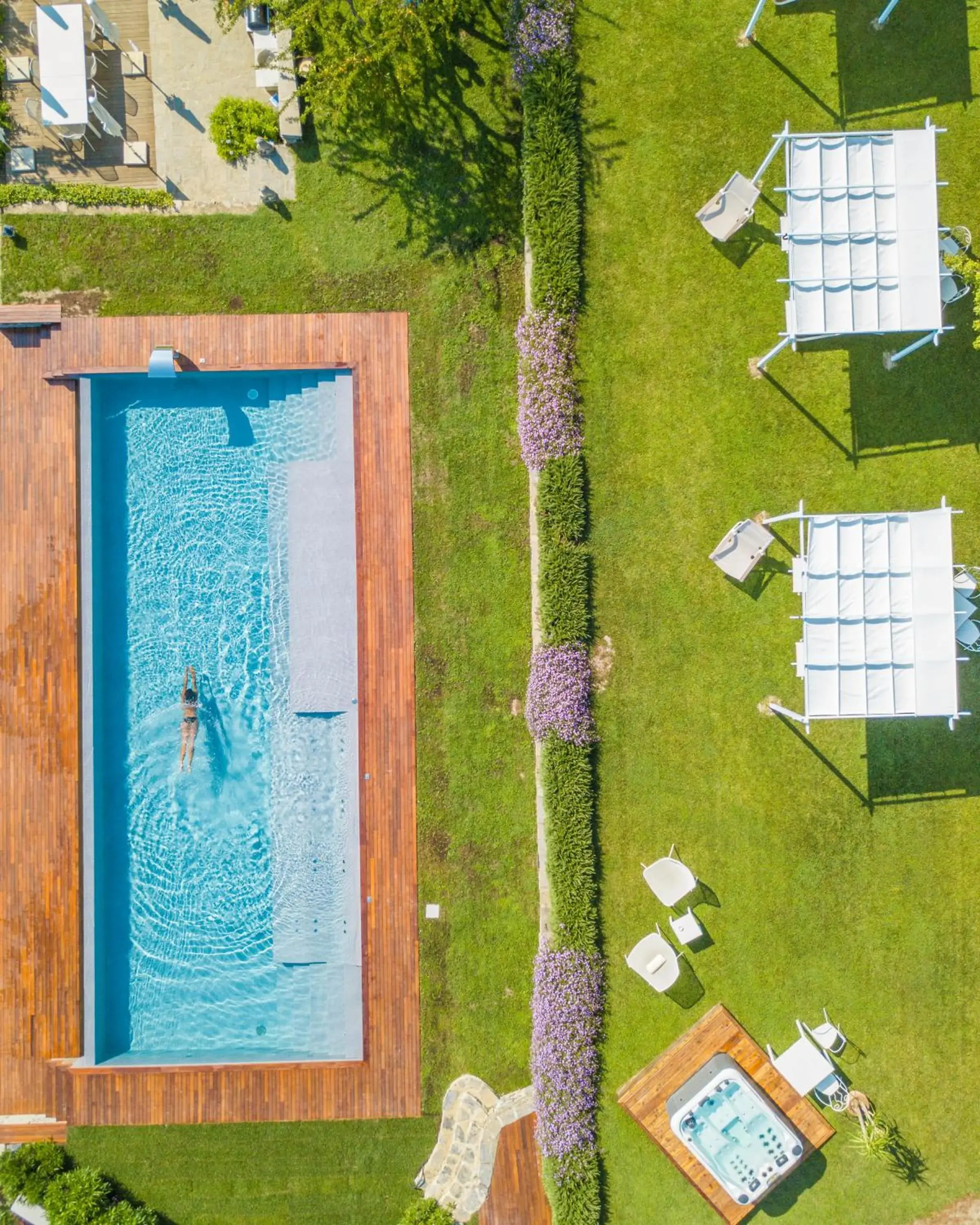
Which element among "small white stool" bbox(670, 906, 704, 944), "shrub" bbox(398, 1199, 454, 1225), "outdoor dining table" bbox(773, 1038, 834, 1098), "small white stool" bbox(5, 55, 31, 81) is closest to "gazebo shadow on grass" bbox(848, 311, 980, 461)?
"small white stool" bbox(670, 906, 704, 944)

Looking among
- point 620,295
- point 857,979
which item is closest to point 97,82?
point 620,295

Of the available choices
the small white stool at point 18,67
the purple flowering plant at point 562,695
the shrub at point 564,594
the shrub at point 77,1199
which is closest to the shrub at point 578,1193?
the purple flowering plant at point 562,695

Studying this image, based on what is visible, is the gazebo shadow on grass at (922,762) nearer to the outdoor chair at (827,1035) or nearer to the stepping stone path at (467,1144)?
the outdoor chair at (827,1035)

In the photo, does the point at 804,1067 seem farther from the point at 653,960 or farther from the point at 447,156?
the point at 447,156

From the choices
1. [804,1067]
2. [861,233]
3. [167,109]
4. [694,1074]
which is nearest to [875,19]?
[861,233]

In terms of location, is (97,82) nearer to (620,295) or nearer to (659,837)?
(620,295)

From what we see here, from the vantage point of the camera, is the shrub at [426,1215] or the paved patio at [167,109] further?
the paved patio at [167,109]

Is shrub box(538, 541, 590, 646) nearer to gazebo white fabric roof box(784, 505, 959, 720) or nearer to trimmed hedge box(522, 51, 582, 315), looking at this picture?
gazebo white fabric roof box(784, 505, 959, 720)
